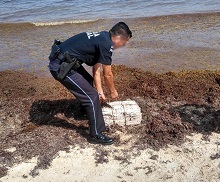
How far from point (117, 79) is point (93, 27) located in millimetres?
6800

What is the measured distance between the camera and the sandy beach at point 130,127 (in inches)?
156

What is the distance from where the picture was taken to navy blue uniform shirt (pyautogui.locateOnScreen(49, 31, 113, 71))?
13.1 ft

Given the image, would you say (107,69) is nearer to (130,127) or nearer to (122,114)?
(122,114)

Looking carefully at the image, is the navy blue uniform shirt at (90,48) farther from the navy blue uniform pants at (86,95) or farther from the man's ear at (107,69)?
the navy blue uniform pants at (86,95)

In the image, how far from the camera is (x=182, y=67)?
7.46 meters

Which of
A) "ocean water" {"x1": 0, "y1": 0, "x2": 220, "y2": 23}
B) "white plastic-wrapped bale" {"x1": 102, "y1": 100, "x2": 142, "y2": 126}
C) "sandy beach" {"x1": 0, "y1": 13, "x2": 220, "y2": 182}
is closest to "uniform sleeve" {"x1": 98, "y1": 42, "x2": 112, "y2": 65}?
"white plastic-wrapped bale" {"x1": 102, "y1": 100, "x2": 142, "y2": 126}

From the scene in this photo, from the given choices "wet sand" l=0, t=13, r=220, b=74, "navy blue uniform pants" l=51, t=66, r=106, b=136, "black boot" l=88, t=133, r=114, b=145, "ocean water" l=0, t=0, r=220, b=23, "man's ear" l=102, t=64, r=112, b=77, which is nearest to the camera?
"man's ear" l=102, t=64, r=112, b=77

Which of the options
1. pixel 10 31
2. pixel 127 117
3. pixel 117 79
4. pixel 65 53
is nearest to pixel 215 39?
pixel 117 79

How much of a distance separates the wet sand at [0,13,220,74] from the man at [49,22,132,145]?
3.34m

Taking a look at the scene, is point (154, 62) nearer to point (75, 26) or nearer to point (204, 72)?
point (204, 72)

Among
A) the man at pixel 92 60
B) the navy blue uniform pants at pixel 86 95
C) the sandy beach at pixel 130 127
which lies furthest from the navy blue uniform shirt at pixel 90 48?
the sandy beach at pixel 130 127

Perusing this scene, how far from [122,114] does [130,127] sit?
9.6 inches

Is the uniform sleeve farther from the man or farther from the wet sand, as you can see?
the wet sand

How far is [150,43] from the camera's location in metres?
9.67
